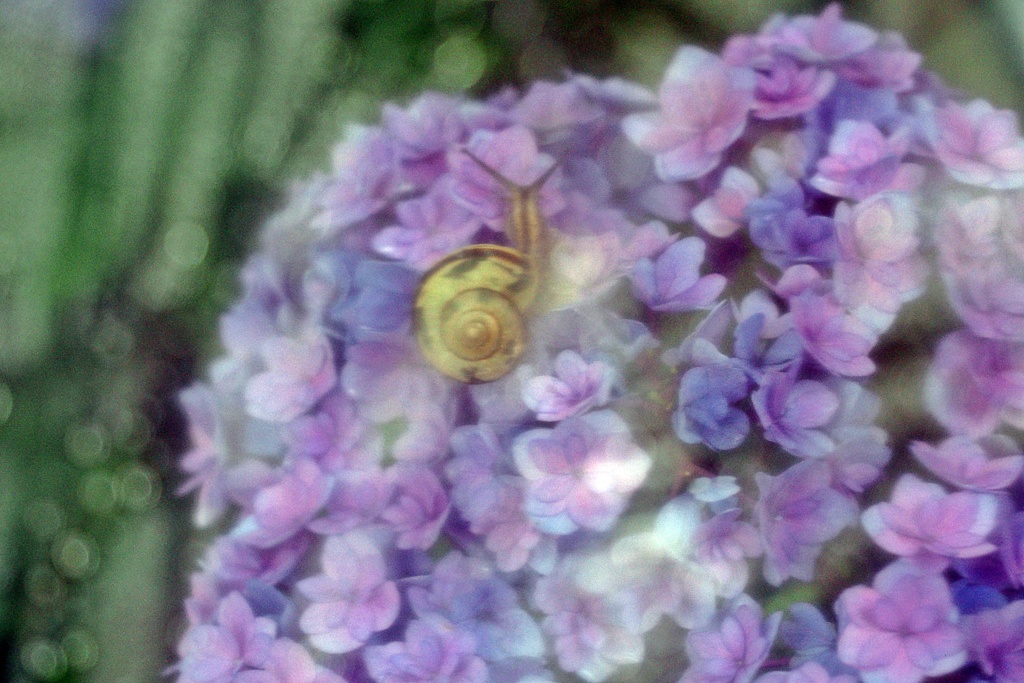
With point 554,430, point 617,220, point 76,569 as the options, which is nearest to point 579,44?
point 617,220

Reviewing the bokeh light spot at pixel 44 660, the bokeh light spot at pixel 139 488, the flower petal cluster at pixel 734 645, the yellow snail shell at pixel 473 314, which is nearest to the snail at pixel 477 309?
the yellow snail shell at pixel 473 314

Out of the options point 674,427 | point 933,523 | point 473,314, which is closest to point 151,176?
point 473,314

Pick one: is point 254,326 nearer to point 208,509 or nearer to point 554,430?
point 208,509

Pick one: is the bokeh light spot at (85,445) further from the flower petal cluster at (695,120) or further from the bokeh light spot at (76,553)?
the flower petal cluster at (695,120)

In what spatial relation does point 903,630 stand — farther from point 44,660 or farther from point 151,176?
point 44,660

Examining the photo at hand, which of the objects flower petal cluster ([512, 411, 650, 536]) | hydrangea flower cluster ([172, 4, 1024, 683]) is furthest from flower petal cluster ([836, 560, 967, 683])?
flower petal cluster ([512, 411, 650, 536])

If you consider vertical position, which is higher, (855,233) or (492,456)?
(855,233)

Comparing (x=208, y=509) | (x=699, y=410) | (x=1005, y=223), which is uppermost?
(x=1005, y=223)
